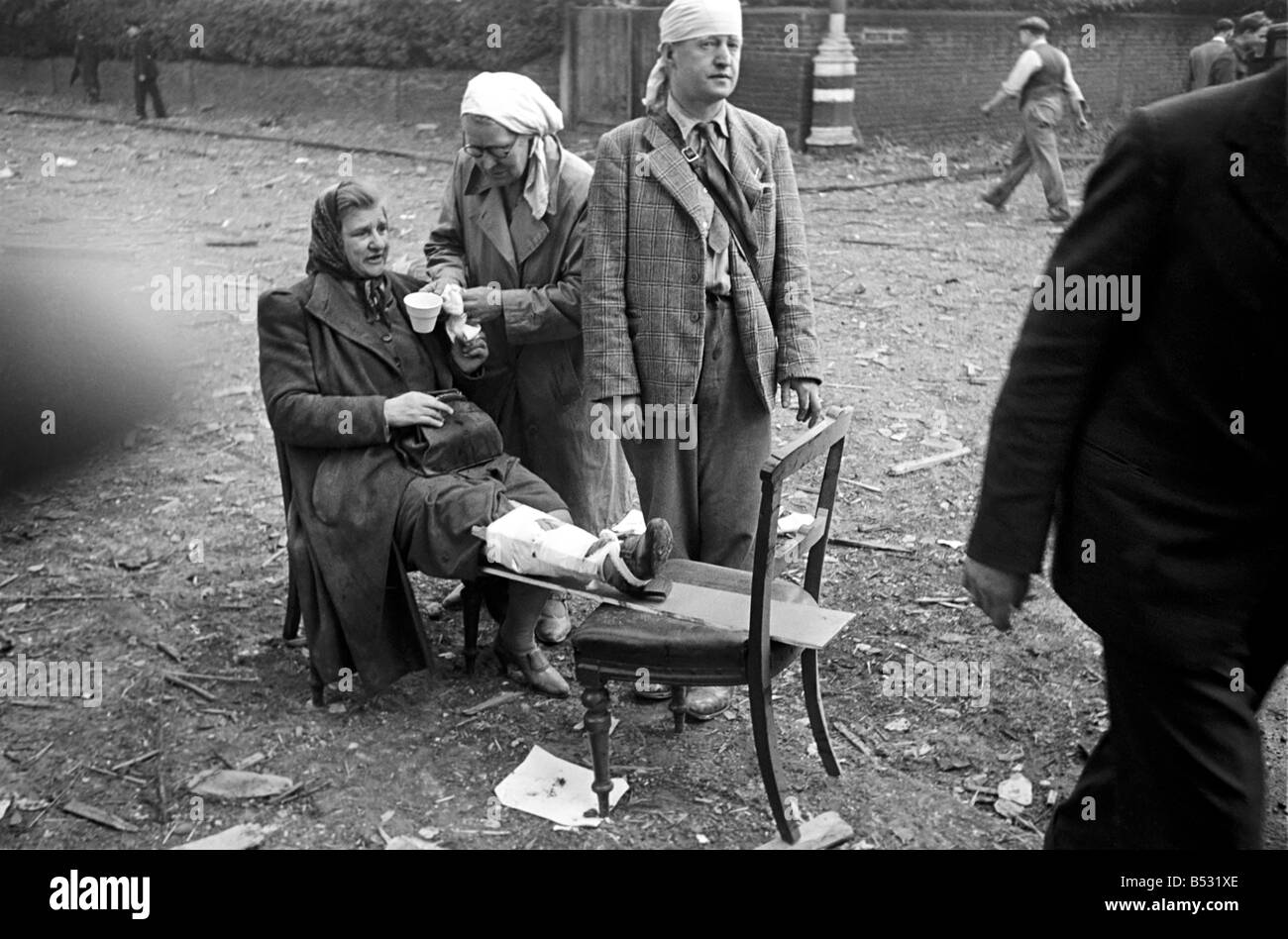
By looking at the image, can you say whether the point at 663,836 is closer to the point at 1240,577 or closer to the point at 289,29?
the point at 1240,577

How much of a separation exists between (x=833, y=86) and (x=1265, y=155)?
14693 mm

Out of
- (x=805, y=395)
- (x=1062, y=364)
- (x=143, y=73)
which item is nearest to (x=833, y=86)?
(x=143, y=73)

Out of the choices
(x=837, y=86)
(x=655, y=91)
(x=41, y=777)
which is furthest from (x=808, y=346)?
(x=837, y=86)

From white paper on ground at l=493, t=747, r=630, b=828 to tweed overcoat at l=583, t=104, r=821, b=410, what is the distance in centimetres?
128

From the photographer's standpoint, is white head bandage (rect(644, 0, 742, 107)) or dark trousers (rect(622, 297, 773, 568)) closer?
white head bandage (rect(644, 0, 742, 107))

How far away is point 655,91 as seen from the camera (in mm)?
4527

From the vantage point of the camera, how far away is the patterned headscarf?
481 centimetres

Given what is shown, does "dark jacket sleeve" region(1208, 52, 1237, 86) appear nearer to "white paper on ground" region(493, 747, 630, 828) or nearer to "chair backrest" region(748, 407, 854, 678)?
"chair backrest" region(748, 407, 854, 678)

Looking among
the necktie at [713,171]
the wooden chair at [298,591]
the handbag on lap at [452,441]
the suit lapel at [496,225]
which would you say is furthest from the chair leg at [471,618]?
the necktie at [713,171]

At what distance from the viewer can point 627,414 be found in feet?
15.0

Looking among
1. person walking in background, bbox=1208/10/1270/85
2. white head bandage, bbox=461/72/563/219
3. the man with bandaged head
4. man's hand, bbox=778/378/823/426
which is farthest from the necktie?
person walking in background, bbox=1208/10/1270/85

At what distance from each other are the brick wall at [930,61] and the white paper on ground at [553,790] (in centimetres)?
1356

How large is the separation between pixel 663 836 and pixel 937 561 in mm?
2507

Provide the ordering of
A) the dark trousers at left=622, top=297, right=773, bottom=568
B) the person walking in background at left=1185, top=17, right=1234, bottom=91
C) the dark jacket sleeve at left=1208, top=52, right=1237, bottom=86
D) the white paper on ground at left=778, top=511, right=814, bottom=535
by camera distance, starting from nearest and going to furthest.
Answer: the dark trousers at left=622, top=297, right=773, bottom=568 < the white paper on ground at left=778, top=511, right=814, bottom=535 < the dark jacket sleeve at left=1208, top=52, right=1237, bottom=86 < the person walking in background at left=1185, top=17, right=1234, bottom=91
